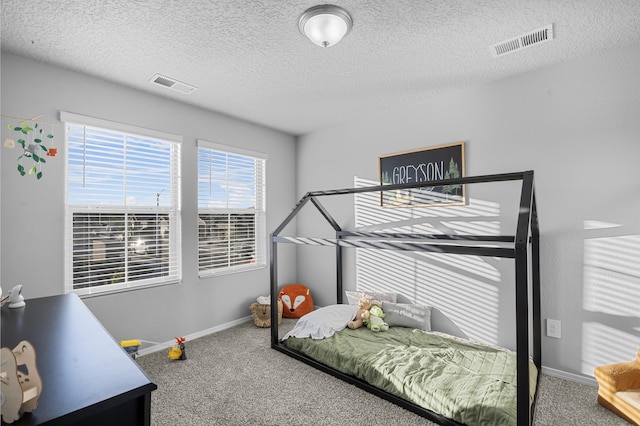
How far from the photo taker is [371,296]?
3281 millimetres

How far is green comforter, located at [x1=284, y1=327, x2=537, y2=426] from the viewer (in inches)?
70.0

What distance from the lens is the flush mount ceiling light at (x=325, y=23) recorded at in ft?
5.62

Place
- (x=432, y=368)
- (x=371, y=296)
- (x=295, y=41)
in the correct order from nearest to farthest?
(x=295, y=41)
(x=432, y=368)
(x=371, y=296)

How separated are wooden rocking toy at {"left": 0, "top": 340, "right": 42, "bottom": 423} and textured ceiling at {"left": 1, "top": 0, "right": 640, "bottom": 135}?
1722mm

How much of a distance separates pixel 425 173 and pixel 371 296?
1.36 m

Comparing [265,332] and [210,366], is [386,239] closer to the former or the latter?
[265,332]

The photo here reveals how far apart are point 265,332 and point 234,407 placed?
1278 millimetres

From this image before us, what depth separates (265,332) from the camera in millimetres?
3299

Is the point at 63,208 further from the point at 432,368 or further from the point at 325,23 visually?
the point at 432,368

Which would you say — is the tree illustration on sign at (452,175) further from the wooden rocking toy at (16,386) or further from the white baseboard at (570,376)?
the wooden rocking toy at (16,386)

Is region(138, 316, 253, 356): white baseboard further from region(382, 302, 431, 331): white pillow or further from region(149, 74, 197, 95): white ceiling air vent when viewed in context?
region(149, 74, 197, 95): white ceiling air vent

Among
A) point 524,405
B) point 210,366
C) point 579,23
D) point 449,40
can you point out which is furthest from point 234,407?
point 579,23

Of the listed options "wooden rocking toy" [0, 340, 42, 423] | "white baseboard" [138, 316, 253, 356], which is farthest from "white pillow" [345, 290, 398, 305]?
"wooden rocking toy" [0, 340, 42, 423]

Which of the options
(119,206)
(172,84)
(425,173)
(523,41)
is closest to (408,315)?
(425,173)
